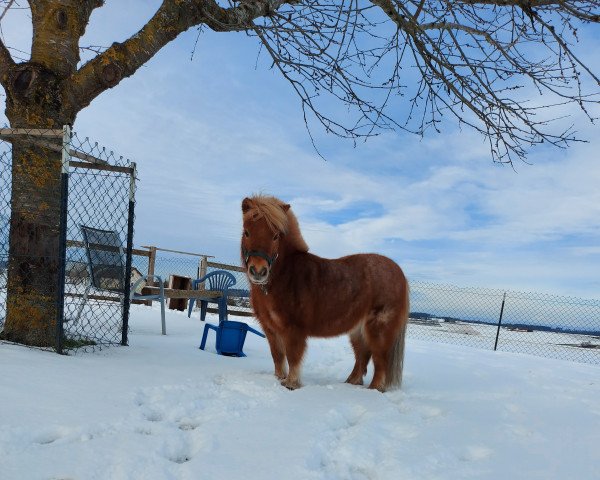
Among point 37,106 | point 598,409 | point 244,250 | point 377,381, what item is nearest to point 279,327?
point 244,250

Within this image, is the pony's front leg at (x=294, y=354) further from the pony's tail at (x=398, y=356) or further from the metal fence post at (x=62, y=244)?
the metal fence post at (x=62, y=244)

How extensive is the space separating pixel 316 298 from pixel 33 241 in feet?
8.74

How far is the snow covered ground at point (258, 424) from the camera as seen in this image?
2.04 m

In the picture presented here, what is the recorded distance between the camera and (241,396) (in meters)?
3.15

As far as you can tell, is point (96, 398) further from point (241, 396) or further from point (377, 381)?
point (377, 381)

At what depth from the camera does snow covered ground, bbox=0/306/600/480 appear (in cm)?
204

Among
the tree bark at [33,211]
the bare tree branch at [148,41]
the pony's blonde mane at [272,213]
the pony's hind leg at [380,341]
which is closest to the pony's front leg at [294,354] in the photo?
the pony's hind leg at [380,341]

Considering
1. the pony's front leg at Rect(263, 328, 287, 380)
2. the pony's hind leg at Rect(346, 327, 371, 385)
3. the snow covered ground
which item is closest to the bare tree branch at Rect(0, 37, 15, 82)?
the snow covered ground

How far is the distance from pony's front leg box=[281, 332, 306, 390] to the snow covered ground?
0.14 metres

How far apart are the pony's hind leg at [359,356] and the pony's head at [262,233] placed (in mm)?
1071

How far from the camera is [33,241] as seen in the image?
4215mm

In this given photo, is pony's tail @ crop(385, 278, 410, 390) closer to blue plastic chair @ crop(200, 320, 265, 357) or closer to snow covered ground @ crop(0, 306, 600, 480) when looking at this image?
snow covered ground @ crop(0, 306, 600, 480)

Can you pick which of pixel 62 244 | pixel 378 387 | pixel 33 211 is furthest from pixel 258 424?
pixel 33 211

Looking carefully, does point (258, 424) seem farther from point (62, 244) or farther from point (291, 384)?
point (62, 244)
